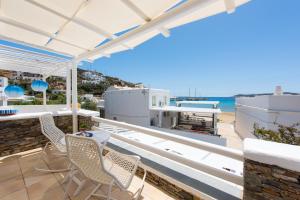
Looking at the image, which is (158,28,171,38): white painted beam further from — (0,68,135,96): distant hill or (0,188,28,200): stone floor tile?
(0,68,135,96): distant hill

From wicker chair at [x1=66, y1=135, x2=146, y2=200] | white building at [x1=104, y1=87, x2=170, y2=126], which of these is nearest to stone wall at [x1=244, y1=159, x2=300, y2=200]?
wicker chair at [x1=66, y1=135, x2=146, y2=200]

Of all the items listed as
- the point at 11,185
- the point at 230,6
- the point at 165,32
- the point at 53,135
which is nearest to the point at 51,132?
the point at 53,135

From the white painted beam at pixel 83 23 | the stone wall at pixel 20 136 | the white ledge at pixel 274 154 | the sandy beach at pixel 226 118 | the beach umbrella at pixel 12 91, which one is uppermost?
the white painted beam at pixel 83 23

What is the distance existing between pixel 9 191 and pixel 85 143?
172 centimetres

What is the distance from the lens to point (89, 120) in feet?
14.1

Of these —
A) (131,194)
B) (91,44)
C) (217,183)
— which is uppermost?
(91,44)

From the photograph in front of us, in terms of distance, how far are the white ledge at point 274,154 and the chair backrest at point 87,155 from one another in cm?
141

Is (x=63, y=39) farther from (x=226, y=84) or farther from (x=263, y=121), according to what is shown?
(x=226, y=84)

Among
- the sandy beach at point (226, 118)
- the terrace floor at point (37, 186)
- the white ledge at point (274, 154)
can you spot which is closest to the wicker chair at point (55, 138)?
the terrace floor at point (37, 186)

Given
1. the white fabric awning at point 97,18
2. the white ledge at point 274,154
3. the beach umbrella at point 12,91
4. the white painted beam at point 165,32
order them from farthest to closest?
the beach umbrella at point 12,91, the white painted beam at point 165,32, the white fabric awning at point 97,18, the white ledge at point 274,154

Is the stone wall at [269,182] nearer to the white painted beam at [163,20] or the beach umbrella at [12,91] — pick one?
the white painted beam at [163,20]

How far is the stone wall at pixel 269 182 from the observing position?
108cm

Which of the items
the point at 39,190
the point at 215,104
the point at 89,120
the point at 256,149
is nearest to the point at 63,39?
the point at 89,120

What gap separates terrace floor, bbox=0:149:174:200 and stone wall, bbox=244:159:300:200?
1.23 m
